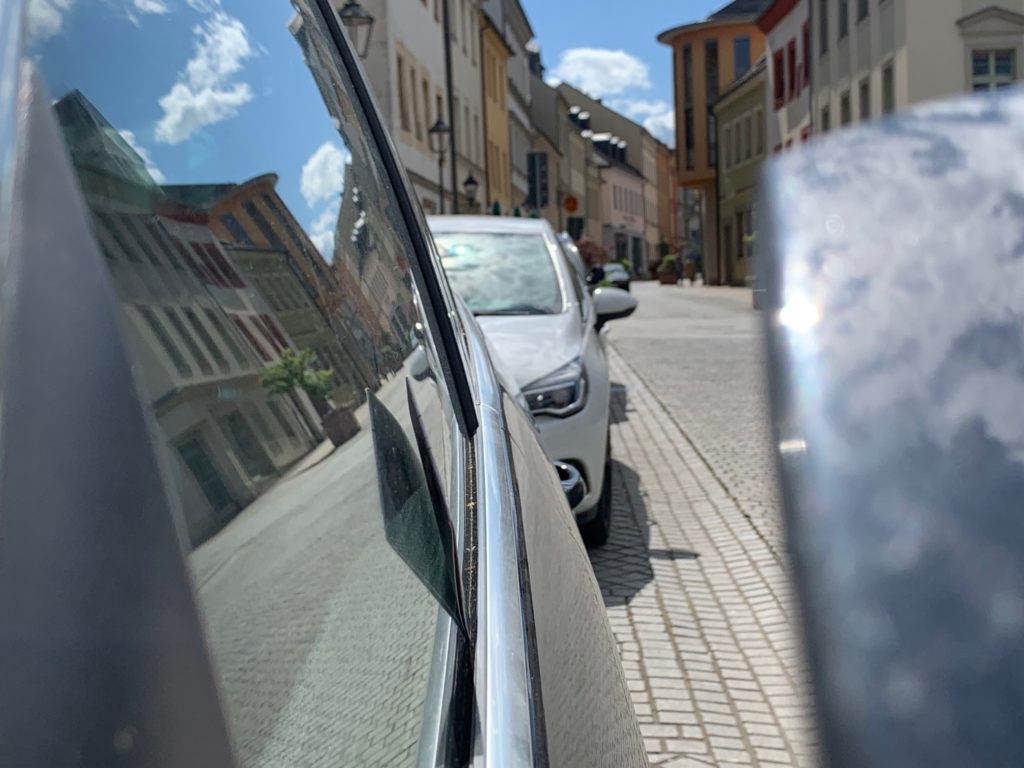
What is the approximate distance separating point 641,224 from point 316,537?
349 ft

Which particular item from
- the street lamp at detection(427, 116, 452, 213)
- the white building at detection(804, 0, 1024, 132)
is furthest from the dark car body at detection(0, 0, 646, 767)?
the white building at detection(804, 0, 1024, 132)

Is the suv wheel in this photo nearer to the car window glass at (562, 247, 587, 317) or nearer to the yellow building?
the car window glass at (562, 247, 587, 317)

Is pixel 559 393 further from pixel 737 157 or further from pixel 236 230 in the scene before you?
pixel 737 157

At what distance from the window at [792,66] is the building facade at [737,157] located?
4577mm

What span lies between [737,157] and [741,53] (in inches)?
770

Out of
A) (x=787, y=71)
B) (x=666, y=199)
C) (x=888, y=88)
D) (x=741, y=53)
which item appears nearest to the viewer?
(x=888, y=88)

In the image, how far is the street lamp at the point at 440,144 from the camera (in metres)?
25.5

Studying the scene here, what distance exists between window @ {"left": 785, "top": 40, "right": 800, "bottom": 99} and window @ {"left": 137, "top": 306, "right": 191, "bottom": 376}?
41227 millimetres

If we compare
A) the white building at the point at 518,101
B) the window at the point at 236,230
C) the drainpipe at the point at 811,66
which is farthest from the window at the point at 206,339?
the white building at the point at 518,101

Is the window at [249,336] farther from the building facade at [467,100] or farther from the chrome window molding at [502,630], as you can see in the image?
the building facade at [467,100]

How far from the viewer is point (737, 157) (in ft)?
175

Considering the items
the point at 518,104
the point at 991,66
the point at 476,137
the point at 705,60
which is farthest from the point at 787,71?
the point at 705,60

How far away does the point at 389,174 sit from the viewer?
6.44 feet

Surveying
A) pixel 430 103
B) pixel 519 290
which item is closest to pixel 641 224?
pixel 430 103
